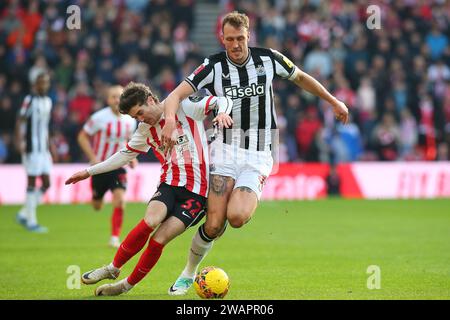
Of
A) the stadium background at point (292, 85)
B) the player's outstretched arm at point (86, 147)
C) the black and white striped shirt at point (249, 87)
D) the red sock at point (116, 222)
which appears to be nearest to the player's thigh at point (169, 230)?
the black and white striped shirt at point (249, 87)

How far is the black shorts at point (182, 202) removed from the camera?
7.92m

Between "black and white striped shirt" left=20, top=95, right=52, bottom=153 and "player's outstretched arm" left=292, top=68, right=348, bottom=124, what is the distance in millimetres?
7388

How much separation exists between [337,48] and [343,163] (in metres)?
3.67

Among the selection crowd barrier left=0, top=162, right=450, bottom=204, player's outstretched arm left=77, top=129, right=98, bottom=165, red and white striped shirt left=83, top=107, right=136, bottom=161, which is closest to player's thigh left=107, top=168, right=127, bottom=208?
player's outstretched arm left=77, top=129, right=98, bottom=165

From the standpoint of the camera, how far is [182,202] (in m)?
8.01

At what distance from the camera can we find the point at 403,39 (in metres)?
24.2

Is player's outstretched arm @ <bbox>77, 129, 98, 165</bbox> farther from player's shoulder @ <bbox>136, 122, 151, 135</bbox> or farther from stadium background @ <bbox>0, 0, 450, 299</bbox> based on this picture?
stadium background @ <bbox>0, 0, 450, 299</bbox>

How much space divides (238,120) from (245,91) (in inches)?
11.3

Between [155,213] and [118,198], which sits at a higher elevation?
[155,213]

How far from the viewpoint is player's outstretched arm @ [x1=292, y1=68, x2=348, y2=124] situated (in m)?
8.47

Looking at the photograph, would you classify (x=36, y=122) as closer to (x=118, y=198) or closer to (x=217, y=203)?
(x=118, y=198)

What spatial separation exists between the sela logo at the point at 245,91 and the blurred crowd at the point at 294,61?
1279 cm

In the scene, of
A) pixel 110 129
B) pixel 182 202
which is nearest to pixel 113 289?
pixel 182 202
